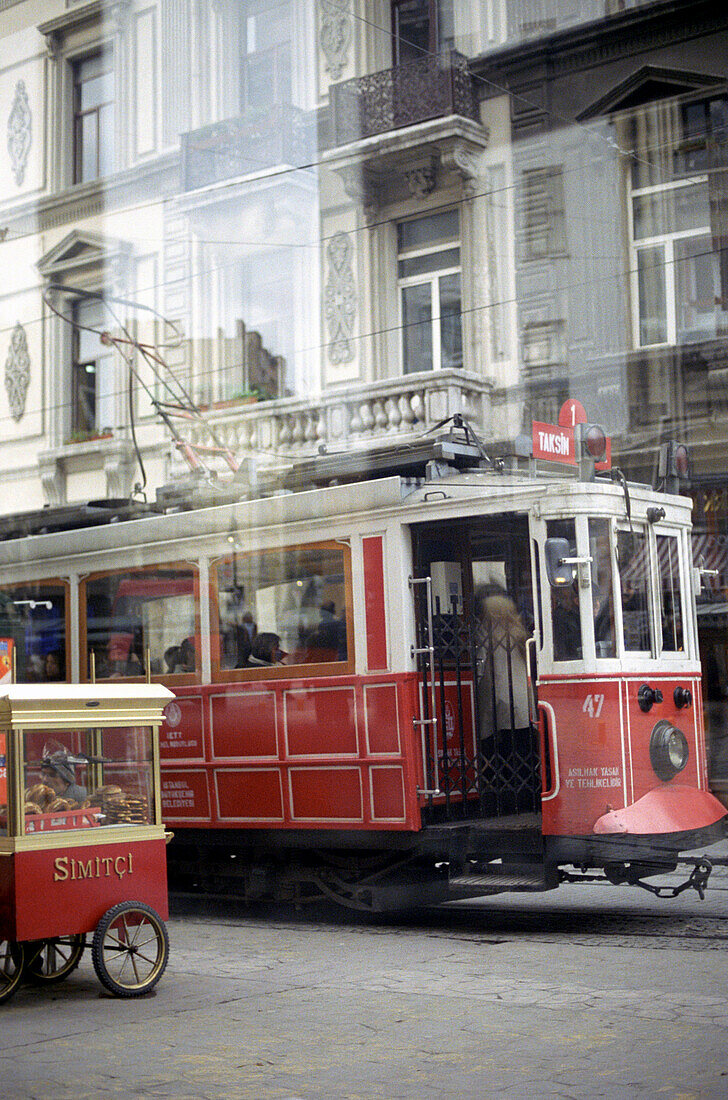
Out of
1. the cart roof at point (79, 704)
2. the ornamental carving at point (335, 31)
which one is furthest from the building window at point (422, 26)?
the cart roof at point (79, 704)

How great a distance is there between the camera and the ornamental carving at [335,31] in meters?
10.2

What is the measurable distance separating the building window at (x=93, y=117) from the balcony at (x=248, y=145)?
667 mm

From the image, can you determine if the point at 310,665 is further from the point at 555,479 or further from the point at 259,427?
the point at 259,427

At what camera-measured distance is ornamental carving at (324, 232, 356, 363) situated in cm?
1127

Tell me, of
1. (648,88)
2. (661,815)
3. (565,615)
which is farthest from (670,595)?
(648,88)

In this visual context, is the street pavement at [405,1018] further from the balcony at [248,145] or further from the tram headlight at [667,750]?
the balcony at [248,145]

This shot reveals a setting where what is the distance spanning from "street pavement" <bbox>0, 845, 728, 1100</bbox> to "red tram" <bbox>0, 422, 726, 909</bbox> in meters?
0.60

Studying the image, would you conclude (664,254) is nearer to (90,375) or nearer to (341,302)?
(341,302)

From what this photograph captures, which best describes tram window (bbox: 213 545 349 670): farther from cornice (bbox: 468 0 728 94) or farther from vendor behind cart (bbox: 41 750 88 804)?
cornice (bbox: 468 0 728 94)

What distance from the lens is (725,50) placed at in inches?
334

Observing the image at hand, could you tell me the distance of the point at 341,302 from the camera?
11.3 metres

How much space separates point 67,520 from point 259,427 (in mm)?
1897

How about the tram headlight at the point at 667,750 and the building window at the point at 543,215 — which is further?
the building window at the point at 543,215

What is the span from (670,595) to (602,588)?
0.70 meters
